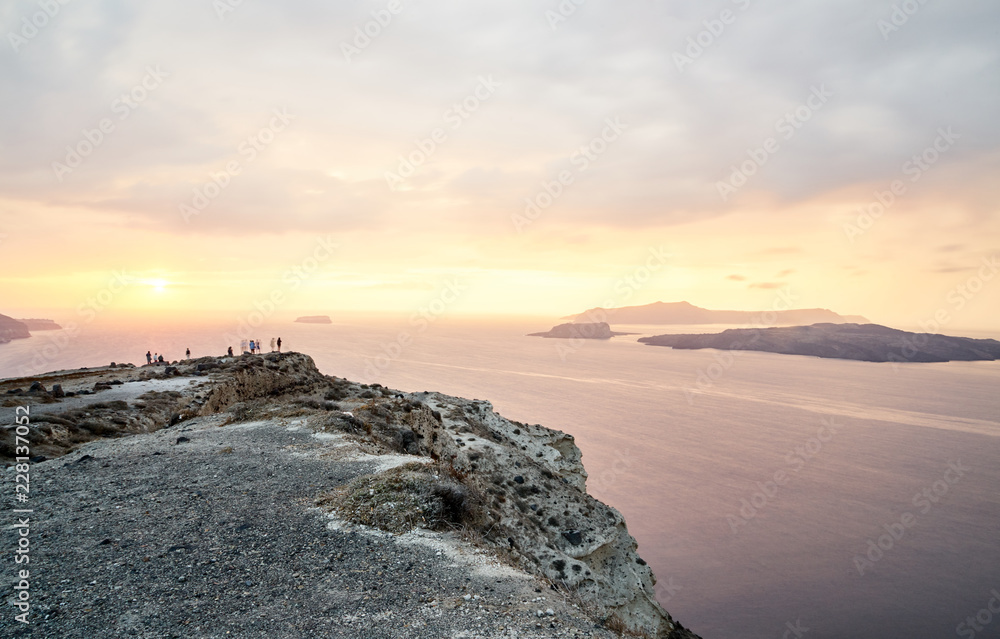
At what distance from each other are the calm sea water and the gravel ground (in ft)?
109

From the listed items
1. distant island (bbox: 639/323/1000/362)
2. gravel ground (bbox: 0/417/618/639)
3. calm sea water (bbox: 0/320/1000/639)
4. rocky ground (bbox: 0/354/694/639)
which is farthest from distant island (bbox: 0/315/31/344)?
distant island (bbox: 639/323/1000/362)

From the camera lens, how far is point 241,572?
24.3 feet

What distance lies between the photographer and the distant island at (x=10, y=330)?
14401 centimetres

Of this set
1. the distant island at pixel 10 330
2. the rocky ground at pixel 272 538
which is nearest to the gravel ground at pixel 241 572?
the rocky ground at pixel 272 538

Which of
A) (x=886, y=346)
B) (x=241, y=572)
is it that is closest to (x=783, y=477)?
(x=241, y=572)

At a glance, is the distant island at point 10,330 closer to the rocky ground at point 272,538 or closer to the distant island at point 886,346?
the rocky ground at point 272,538

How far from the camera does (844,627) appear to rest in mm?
32469

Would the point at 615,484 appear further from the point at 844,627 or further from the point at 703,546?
the point at 844,627

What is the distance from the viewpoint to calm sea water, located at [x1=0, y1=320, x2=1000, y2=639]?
35.5m

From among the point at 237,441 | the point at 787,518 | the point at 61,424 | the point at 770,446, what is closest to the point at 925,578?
the point at 787,518

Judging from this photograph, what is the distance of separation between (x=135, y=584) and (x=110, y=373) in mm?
→ 31102

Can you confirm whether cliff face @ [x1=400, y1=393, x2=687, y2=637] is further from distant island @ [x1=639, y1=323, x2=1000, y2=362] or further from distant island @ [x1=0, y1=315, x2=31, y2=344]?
distant island @ [x1=639, y1=323, x2=1000, y2=362]

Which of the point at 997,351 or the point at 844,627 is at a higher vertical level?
the point at 997,351

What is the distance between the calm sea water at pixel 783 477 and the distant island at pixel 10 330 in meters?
26.3
